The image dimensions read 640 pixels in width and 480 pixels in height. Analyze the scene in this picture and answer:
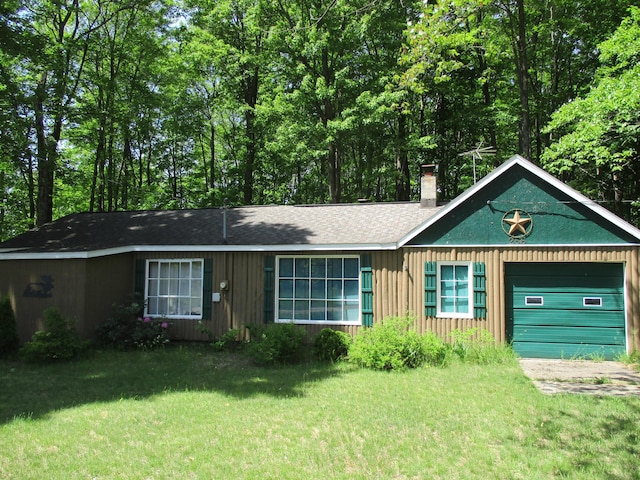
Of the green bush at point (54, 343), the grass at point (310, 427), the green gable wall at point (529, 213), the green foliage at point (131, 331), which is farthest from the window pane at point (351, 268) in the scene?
the green bush at point (54, 343)

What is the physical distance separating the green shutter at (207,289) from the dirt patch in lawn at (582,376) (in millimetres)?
7531

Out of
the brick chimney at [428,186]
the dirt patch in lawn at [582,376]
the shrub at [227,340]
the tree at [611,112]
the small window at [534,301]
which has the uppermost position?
the tree at [611,112]

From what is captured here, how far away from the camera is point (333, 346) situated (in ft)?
33.3

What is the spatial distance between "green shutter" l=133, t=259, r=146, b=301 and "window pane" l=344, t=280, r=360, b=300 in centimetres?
550

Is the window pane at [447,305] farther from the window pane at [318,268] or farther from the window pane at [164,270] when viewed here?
the window pane at [164,270]

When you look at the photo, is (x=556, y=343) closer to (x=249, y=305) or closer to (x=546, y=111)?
(x=249, y=305)

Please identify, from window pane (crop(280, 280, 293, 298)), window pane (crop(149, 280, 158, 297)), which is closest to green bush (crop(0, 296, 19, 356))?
window pane (crop(149, 280, 158, 297))

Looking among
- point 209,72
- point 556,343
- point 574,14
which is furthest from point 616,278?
point 209,72

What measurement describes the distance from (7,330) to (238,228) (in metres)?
6.04

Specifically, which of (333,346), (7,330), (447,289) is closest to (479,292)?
(447,289)

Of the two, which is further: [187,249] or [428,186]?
[428,186]

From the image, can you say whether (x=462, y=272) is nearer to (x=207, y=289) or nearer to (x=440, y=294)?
(x=440, y=294)

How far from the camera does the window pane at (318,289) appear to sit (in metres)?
11.5

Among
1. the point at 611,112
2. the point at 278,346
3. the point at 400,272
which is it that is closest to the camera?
the point at 278,346
